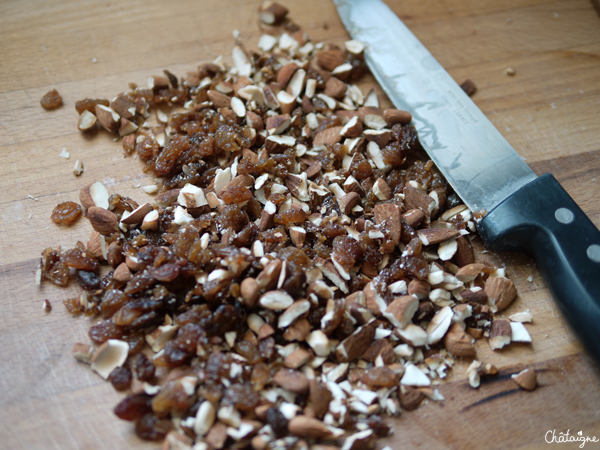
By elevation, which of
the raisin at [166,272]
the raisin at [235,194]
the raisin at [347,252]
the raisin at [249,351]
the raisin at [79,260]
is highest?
the raisin at [235,194]

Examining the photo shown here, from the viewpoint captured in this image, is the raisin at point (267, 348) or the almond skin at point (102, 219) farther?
the almond skin at point (102, 219)

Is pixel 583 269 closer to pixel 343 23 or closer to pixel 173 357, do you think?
pixel 173 357

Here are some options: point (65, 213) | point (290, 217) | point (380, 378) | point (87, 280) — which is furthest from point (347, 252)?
Answer: point (65, 213)

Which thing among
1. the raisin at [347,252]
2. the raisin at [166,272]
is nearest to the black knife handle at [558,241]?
the raisin at [347,252]

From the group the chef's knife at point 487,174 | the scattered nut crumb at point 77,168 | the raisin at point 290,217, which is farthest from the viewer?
the scattered nut crumb at point 77,168

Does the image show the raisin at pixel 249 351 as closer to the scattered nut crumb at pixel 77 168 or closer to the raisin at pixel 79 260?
the raisin at pixel 79 260

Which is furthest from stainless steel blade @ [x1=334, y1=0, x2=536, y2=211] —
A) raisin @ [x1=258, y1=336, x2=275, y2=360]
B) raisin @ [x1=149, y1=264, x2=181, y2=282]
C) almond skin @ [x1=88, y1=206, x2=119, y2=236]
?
almond skin @ [x1=88, y1=206, x2=119, y2=236]
